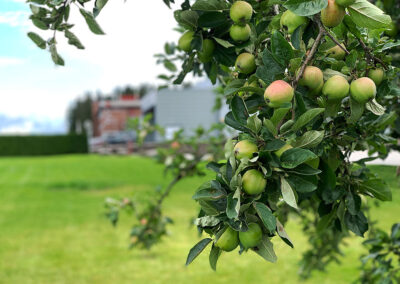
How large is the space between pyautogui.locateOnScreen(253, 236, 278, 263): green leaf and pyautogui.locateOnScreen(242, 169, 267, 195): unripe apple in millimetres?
105

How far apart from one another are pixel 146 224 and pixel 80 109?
48.6 metres

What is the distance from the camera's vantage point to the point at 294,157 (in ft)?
2.36

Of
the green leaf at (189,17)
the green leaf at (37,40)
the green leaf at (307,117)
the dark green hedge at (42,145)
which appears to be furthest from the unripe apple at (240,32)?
the dark green hedge at (42,145)

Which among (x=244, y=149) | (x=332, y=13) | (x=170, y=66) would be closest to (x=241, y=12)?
(x=332, y=13)

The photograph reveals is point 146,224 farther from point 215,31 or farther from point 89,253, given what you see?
point 89,253

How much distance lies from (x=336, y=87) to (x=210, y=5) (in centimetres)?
37

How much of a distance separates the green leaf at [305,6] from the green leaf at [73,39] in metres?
0.70

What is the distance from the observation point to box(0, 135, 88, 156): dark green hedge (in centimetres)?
2677

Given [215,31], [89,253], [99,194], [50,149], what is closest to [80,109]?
[50,149]

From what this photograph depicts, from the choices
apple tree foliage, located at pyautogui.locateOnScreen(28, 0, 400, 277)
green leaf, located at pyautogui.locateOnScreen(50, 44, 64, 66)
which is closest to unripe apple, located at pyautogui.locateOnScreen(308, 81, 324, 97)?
apple tree foliage, located at pyautogui.locateOnScreen(28, 0, 400, 277)

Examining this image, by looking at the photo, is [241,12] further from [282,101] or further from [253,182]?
[253,182]

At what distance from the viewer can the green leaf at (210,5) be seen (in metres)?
0.97

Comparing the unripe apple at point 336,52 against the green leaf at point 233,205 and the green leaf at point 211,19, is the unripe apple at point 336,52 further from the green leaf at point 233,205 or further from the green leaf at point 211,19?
the green leaf at point 233,205

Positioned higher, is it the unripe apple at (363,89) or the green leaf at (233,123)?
the unripe apple at (363,89)
